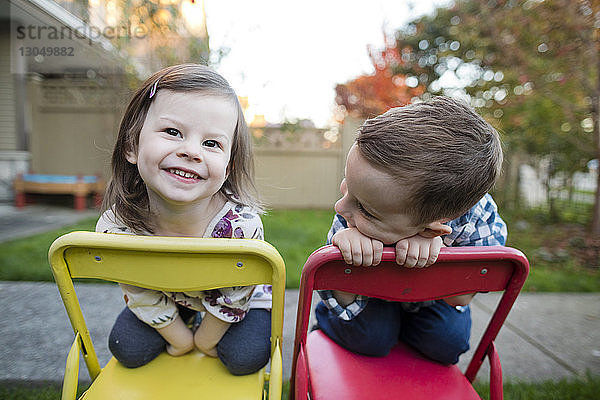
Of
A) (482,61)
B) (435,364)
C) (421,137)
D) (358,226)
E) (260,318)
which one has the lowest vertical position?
(435,364)

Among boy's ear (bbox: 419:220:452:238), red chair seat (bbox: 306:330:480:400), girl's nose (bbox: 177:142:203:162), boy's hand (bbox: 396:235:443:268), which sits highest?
girl's nose (bbox: 177:142:203:162)

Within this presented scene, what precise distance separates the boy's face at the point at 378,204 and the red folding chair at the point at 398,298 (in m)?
0.07

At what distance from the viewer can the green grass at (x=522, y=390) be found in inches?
70.2

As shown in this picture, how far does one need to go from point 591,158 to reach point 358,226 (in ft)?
21.4

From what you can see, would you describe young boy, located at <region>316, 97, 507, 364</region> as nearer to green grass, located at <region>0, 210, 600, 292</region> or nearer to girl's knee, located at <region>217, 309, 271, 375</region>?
girl's knee, located at <region>217, 309, 271, 375</region>

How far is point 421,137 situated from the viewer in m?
1.03

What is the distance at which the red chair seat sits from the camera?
49.8 inches

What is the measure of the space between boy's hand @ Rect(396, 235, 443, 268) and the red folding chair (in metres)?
0.02

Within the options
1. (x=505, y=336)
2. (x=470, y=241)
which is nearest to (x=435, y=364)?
(x=470, y=241)

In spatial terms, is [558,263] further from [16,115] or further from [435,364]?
[16,115]

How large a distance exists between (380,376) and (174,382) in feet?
2.12

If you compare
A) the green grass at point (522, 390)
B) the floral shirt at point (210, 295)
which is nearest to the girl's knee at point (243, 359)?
the floral shirt at point (210, 295)

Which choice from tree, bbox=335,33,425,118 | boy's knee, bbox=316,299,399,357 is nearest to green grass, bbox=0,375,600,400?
boy's knee, bbox=316,299,399,357

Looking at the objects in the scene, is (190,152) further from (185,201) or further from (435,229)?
(435,229)
